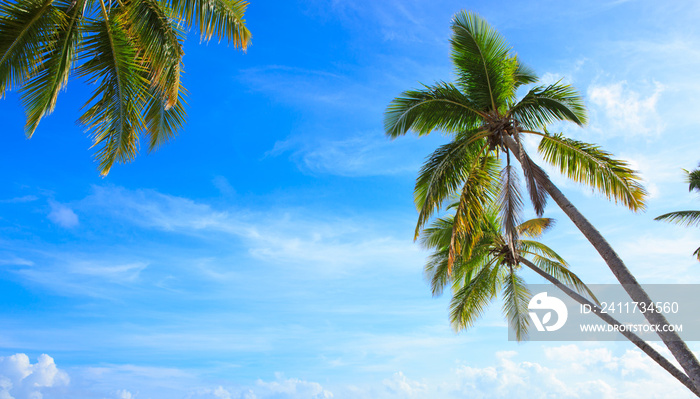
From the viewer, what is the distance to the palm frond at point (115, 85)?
7.77 m

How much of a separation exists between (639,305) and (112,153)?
31.2 feet

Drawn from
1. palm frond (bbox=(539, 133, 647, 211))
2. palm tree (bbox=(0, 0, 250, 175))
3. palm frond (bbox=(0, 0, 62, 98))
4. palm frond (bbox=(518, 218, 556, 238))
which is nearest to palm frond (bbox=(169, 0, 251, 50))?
palm tree (bbox=(0, 0, 250, 175))

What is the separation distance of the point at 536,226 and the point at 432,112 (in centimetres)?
830

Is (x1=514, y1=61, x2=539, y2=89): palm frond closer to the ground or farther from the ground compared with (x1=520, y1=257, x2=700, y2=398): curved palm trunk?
farther from the ground

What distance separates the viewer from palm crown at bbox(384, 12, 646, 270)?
10.7 metres

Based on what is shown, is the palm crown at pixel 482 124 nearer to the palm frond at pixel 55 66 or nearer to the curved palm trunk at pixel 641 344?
the curved palm trunk at pixel 641 344

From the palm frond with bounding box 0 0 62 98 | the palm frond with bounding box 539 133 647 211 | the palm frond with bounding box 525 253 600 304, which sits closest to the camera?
the palm frond with bounding box 0 0 62 98

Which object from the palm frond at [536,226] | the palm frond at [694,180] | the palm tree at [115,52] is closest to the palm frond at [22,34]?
the palm tree at [115,52]

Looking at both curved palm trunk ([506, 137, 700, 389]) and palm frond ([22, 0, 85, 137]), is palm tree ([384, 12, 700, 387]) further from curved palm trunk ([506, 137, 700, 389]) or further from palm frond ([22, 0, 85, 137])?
palm frond ([22, 0, 85, 137])

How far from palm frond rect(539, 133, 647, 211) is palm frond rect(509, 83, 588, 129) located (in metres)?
0.56

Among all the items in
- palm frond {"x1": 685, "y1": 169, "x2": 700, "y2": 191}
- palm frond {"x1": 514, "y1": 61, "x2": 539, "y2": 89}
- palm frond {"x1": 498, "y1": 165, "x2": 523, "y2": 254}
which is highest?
palm frond {"x1": 685, "y1": 169, "x2": 700, "y2": 191}

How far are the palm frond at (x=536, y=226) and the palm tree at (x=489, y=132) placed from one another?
6723 mm

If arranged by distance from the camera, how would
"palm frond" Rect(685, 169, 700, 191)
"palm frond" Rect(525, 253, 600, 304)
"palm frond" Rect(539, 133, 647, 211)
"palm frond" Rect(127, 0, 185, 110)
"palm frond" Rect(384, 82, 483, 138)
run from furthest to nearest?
"palm frond" Rect(685, 169, 700, 191) < "palm frond" Rect(525, 253, 600, 304) < "palm frond" Rect(384, 82, 483, 138) < "palm frond" Rect(539, 133, 647, 211) < "palm frond" Rect(127, 0, 185, 110)

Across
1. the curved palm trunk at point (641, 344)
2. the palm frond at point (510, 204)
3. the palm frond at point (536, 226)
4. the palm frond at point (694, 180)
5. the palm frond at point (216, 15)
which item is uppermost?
the palm frond at point (694, 180)
